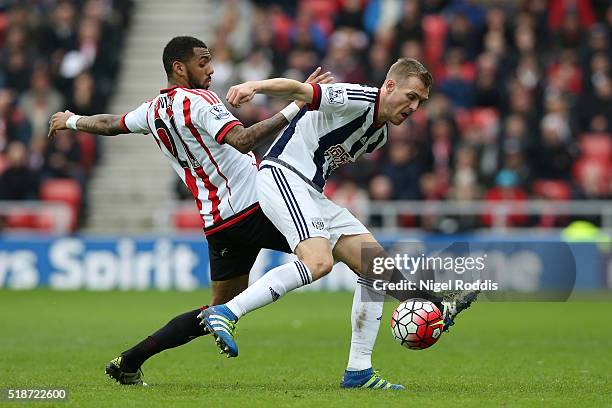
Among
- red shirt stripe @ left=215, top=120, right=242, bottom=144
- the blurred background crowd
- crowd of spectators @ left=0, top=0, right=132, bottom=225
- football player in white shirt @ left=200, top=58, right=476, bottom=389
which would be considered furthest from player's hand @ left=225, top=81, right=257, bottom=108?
crowd of spectators @ left=0, top=0, right=132, bottom=225

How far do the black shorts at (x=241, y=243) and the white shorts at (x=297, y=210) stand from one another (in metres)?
0.23

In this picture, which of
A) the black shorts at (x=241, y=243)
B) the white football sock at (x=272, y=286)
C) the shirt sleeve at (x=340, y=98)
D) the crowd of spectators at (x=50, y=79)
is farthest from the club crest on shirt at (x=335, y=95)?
the crowd of spectators at (x=50, y=79)

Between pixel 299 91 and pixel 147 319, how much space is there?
746cm

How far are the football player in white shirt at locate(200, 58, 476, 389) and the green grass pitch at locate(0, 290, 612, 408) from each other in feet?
1.95

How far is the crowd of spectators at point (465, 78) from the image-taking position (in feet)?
65.9

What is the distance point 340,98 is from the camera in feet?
26.5

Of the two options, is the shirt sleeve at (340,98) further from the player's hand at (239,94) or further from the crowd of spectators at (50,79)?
the crowd of spectators at (50,79)

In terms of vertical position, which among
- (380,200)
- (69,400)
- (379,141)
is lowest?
(69,400)

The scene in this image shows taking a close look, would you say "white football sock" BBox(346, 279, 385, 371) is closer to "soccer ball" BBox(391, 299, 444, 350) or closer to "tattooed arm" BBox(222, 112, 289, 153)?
"soccer ball" BBox(391, 299, 444, 350)

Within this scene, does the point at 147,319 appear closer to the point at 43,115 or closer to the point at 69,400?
the point at 69,400

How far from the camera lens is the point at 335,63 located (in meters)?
21.7

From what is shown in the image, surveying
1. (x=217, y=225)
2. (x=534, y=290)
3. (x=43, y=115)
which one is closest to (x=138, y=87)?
(x=43, y=115)

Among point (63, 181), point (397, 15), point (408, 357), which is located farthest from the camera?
point (397, 15)

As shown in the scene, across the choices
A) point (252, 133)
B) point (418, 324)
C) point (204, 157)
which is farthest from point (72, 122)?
point (418, 324)
